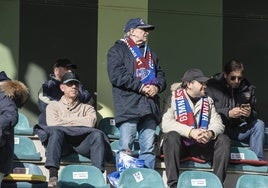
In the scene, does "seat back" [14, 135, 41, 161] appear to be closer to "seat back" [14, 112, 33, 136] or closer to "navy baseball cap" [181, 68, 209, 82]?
"seat back" [14, 112, 33, 136]

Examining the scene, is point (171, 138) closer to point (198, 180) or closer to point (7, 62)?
point (198, 180)

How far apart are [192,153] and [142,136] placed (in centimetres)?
57

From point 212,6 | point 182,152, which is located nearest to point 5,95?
point 182,152

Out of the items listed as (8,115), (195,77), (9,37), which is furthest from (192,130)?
(9,37)

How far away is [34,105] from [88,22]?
49.4 inches

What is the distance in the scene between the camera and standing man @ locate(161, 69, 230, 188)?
22.2 ft

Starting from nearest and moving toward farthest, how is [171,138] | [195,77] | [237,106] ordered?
[171,138] → [195,77] → [237,106]

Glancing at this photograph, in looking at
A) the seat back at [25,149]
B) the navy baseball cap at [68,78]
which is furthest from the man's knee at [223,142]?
the seat back at [25,149]

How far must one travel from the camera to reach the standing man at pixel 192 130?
677 cm

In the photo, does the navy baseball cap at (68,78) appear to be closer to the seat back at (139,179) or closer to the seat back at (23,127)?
the seat back at (23,127)

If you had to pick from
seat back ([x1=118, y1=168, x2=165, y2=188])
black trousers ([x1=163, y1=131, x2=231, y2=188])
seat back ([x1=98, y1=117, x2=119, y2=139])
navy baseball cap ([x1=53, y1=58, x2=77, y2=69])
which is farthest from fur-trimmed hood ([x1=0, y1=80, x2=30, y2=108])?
seat back ([x1=98, y1=117, x2=119, y2=139])

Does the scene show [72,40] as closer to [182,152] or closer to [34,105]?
[34,105]

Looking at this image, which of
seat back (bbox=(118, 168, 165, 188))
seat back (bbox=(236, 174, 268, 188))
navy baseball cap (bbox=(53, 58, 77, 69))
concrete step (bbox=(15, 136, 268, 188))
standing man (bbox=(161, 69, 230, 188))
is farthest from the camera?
navy baseball cap (bbox=(53, 58, 77, 69))

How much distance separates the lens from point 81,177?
632 cm
